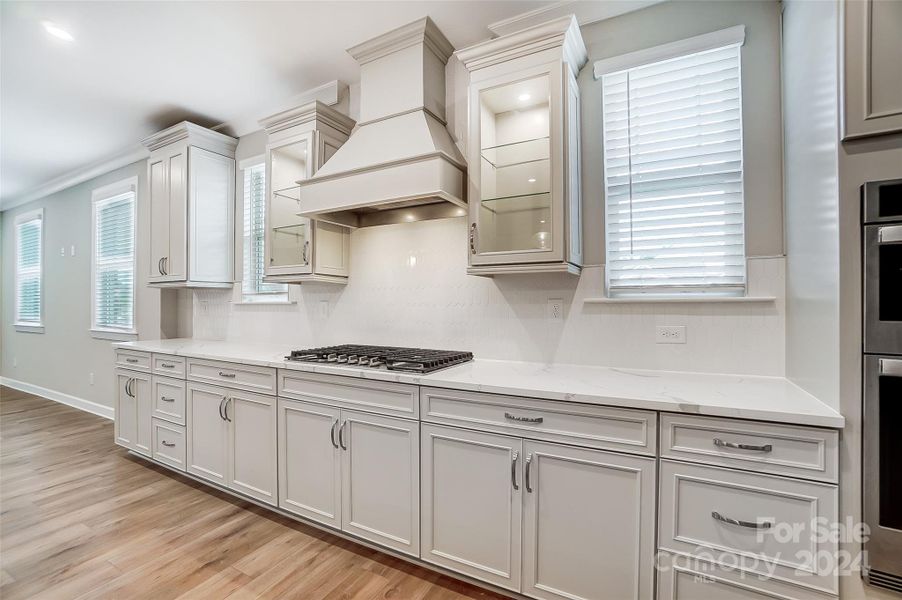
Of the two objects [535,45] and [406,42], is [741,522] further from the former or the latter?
[406,42]

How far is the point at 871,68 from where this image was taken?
4.17 ft

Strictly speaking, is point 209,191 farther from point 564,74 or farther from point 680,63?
point 680,63

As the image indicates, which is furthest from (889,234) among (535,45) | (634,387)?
(535,45)

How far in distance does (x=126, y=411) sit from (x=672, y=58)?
4751 millimetres

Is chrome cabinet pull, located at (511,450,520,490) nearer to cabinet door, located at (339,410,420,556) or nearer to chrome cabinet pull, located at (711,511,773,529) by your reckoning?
cabinet door, located at (339,410,420,556)

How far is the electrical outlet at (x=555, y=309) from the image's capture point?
2350 millimetres

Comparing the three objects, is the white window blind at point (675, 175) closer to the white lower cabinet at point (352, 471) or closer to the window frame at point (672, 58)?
the window frame at point (672, 58)

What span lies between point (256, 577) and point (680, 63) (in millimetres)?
3352

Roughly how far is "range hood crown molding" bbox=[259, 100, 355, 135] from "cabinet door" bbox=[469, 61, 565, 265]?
4.02 feet

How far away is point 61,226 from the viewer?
5570 millimetres

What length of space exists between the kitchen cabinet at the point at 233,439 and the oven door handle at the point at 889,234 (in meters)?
2.83

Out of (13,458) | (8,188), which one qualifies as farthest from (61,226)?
(13,458)

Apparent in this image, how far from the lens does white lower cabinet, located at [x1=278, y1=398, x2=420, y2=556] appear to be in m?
2.06

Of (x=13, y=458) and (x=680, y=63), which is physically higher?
(x=680, y=63)
